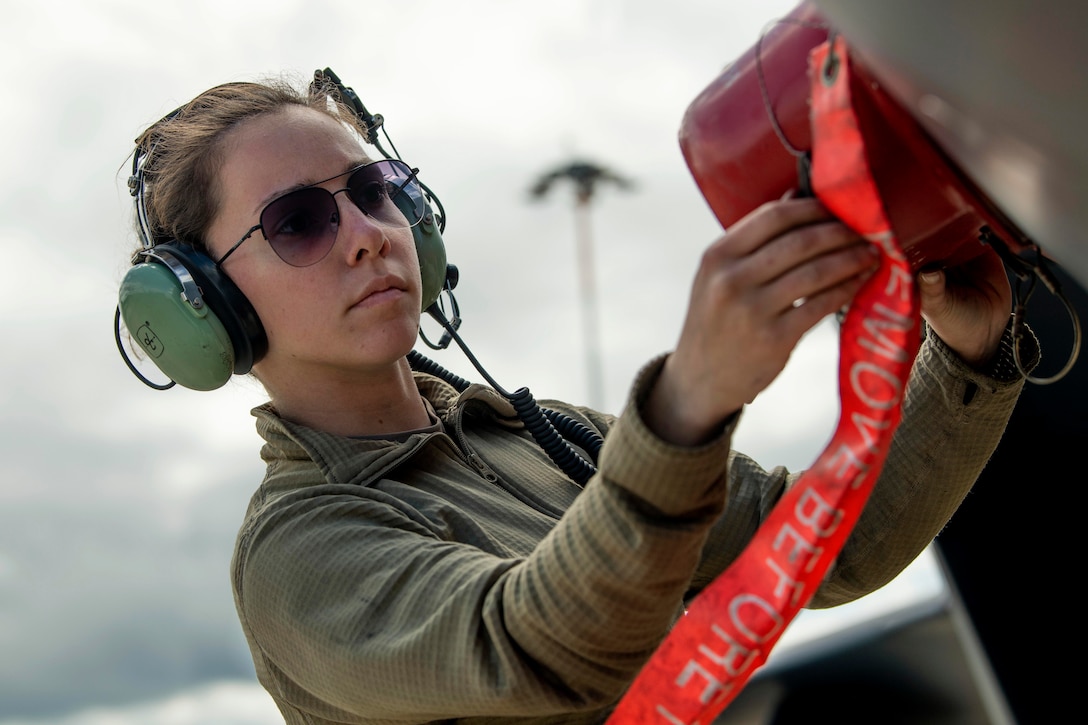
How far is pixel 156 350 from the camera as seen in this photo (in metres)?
1.79

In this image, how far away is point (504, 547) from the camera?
1554 millimetres

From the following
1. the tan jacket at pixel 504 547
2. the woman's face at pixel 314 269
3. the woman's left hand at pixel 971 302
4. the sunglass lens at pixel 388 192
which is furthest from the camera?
the sunglass lens at pixel 388 192

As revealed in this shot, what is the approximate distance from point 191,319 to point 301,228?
0.77ft

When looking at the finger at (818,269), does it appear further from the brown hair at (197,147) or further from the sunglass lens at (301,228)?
the brown hair at (197,147)

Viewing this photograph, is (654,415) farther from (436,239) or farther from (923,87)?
(436,239)

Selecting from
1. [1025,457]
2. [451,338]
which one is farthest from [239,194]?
[1025,457]

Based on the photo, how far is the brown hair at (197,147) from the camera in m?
1.91

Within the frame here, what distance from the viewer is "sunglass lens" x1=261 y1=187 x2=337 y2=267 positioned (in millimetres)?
1726

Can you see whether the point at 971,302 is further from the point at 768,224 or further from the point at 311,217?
the point at 311,217

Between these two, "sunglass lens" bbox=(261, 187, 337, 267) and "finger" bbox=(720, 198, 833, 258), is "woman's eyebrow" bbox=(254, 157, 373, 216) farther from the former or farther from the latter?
"finger" bbox=(720, 198, 833, 258)

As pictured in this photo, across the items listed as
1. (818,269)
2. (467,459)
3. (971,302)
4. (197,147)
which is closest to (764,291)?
(818,269)

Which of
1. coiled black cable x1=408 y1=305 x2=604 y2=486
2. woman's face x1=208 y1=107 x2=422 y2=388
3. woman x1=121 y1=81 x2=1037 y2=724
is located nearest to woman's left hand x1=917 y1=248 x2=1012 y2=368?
woman x1=121 y1=81 x2=1037 y2=724

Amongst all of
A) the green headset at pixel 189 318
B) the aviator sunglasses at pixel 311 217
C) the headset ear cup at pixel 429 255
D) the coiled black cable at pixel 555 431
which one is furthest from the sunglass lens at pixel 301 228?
the coiled black cable at pixel 555 431

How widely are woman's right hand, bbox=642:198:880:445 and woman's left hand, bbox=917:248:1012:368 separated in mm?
443
